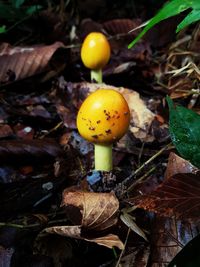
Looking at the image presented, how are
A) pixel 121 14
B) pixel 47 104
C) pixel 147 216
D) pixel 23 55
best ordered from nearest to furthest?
pixel 147 216
pixel 47 104
pixel 23 55
pixel 121 14

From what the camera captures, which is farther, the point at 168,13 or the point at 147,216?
the point at 147,216

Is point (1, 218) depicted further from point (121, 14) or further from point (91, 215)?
point (121, 14)

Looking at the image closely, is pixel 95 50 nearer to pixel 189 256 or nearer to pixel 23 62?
pixel 23 62

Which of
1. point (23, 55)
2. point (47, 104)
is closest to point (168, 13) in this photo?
point (47, 104)

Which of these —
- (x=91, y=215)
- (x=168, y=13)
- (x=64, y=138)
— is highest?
(x=168, y=13)

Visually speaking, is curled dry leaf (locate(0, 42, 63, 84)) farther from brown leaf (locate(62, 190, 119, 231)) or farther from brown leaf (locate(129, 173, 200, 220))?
brown leaf (locate(129, 173, 200, 220))

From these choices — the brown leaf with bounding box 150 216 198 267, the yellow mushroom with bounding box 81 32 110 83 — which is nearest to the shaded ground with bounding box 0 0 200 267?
the brown leaf with bounding box 150 216 198 267

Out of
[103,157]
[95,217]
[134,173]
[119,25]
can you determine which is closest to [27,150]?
[103,157]

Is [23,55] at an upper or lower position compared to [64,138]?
upper
